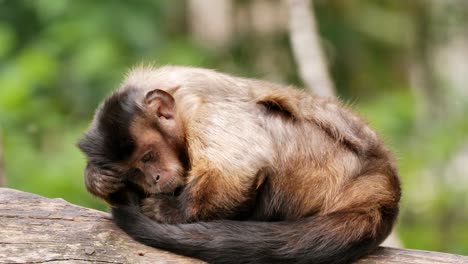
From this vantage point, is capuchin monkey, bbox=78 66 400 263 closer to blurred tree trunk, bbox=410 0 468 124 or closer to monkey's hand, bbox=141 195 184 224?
monkey's hand, bbox=141 195 184 224

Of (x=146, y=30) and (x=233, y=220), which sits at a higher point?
(x=146, y=30)

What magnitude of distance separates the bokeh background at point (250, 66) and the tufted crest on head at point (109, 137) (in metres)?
1.91

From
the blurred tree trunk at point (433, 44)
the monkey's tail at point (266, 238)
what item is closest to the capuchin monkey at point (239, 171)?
the monkey's tail at point (266, 238)

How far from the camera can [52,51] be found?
403 inches

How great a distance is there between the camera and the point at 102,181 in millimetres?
4758

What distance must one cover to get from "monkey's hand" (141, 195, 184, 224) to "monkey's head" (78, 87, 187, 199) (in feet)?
0.21

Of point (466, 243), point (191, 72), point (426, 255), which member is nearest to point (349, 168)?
point (426, 255)

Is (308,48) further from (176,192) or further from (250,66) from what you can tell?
(250,66)

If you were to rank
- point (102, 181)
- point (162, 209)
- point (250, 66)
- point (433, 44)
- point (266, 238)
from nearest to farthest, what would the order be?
1. point (266, 238)
2. point (162, 209)
3. point (102, 181)
4. point (250, 66)
5. point (433, 44)

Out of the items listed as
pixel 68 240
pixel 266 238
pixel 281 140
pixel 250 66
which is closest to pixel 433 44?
pixel 250 66

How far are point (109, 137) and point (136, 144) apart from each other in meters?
0.15

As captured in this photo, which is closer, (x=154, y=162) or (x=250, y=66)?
(x=154, y=162)

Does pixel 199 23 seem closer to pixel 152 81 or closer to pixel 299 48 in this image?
pixel 299 48

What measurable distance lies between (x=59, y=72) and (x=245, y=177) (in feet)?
19.7
